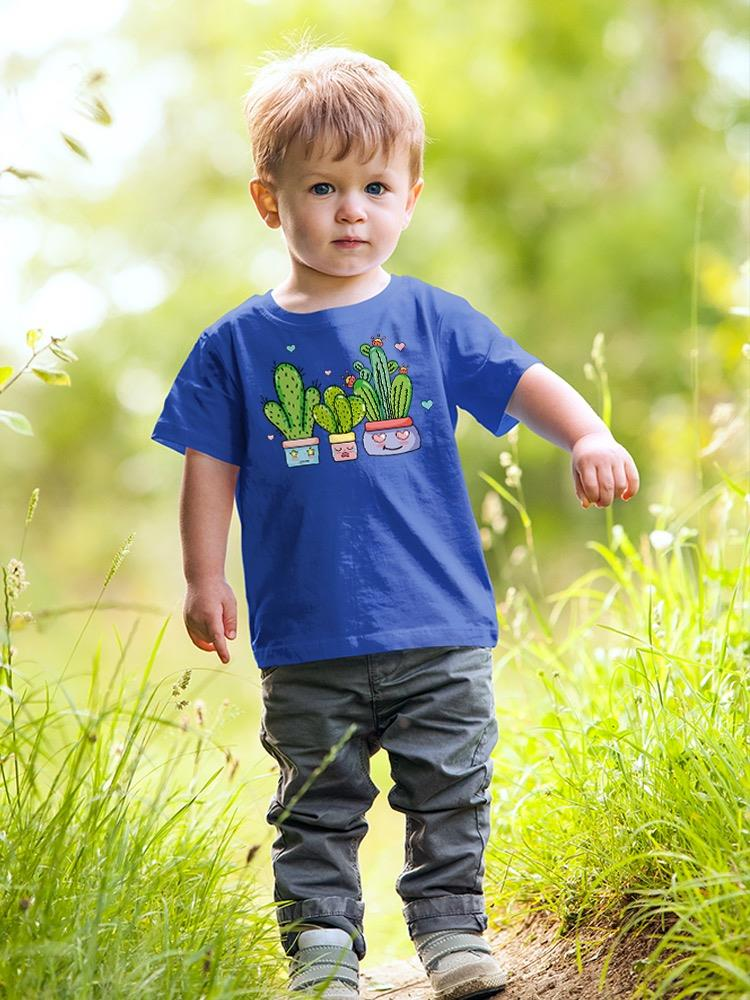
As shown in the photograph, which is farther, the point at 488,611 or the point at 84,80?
the point at 488,611

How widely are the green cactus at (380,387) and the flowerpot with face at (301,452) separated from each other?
0.10 metres

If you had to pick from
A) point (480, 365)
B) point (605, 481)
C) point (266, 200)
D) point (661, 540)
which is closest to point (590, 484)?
point (605, 481)

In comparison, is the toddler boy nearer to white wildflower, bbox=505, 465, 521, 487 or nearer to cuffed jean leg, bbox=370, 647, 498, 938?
cuffed jean leg, bbox=370, 647, 498, 938

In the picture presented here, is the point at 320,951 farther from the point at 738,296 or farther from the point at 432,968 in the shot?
the point at 738,296

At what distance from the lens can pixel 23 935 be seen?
152 cm

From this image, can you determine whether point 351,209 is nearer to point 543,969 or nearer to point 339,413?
point 339,413

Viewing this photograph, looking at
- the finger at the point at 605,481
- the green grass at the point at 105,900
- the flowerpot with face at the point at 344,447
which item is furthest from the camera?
the flowerpot with face at the point at 344,447

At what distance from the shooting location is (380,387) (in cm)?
203

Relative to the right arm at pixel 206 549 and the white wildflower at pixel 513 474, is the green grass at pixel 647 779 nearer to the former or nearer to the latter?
the white wildflower at pixel 513 474

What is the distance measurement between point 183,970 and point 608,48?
30.7 feet

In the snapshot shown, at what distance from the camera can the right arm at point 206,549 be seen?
2.01 m

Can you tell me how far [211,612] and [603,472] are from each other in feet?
2.15

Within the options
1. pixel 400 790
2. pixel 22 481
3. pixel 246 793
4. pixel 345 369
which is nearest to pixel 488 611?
pixel 400 790

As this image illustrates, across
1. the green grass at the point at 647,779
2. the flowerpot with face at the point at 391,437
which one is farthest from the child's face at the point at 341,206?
the green grass at the point at 647,779
